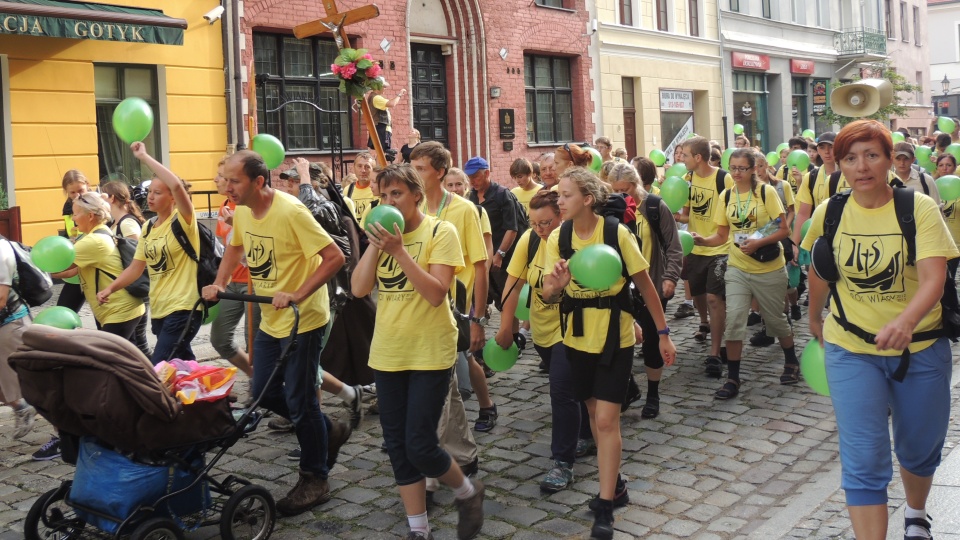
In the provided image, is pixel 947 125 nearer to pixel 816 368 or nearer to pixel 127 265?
pixel 816 368

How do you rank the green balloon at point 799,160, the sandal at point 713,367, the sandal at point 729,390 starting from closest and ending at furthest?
the sandal at point 729,390, the sandal at point 713,367, the green balloon at point 799,160

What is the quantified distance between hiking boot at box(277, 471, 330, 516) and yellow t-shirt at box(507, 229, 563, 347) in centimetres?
152

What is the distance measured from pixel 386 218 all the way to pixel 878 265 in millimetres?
2033

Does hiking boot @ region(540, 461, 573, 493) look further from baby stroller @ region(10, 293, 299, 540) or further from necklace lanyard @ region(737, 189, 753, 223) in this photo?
necklace lanyard @ region(737, 189, 753, 223)

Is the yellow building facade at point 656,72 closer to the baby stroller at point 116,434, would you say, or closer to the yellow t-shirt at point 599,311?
the yellow t-shirt at point 599,311

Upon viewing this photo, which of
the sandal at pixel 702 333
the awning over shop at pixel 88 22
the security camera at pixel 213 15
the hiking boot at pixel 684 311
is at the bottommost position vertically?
the sandal at pixel 702 333

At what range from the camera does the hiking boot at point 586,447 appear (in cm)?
625

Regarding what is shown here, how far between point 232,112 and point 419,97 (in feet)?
17.7

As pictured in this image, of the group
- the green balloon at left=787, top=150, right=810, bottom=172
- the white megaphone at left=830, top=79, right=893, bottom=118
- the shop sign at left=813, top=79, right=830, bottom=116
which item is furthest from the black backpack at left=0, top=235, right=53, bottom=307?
the shop sign at left=813, top=79, right=830, bottom=116

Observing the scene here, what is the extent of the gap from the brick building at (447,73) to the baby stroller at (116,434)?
37.4 ft

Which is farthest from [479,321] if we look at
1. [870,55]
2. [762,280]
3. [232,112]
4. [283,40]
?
[870,55]

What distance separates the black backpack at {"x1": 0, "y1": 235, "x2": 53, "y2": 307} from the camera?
678 centimetres

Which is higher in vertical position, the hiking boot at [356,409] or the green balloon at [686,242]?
the green balloon at [686,242]

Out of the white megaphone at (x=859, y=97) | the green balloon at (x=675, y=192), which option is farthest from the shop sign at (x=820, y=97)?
the green balloon at (x=675, y=192)
